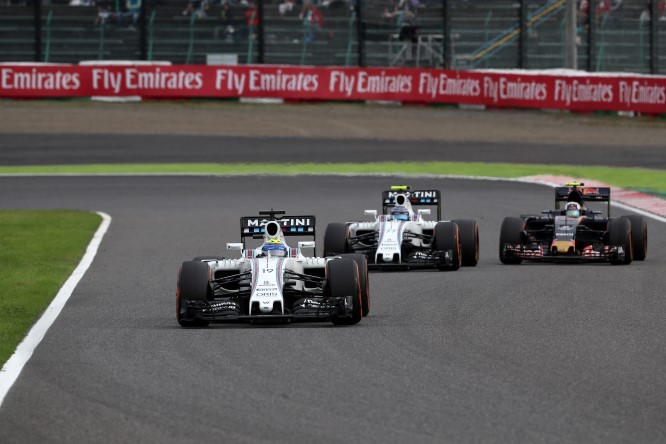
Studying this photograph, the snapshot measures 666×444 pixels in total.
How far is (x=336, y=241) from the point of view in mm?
18375

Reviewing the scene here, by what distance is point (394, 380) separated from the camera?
396 inches

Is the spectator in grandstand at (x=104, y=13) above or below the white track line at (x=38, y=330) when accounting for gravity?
above

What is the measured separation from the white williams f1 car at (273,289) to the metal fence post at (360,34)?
34990 mm

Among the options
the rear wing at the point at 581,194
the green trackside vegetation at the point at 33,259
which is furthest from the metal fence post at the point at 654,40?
the rear wing at the point at 581,194

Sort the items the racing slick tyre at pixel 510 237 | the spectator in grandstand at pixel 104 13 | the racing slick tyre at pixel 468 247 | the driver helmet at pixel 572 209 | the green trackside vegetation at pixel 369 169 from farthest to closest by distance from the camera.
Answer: the spectator in grandstand at pixel 104 13 < the green trackside vegetation at pixel 369 169 < the driver helmet at pixel 572 209 < the racing slick tyre at pixel 510 237 < the racing slick tyre at pixel 468 247

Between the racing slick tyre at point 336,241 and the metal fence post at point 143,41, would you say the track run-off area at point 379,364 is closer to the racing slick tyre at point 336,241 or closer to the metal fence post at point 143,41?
the racing slick tyre at point 336,241

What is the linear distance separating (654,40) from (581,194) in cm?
3290

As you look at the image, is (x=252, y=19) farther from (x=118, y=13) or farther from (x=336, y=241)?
(x=336, y=241)

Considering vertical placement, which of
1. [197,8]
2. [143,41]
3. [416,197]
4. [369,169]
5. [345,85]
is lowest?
[416,197]

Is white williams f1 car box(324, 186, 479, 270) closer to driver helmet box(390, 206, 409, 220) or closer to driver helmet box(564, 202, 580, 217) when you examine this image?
driver helmet box(390, 206, 409, 220)

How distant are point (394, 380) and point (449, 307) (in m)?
4.06

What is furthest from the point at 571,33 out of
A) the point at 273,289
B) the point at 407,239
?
the point at 273,289

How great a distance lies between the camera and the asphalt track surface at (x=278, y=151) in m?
39.0

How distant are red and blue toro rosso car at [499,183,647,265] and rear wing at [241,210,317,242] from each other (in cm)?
467
